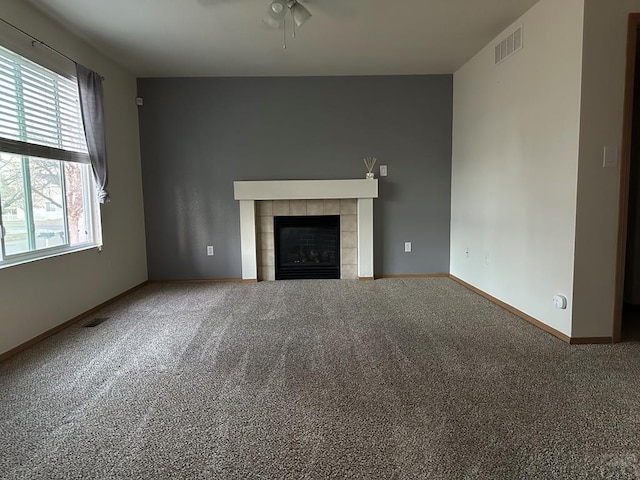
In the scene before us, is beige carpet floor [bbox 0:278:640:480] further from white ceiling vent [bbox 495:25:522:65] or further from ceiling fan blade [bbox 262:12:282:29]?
ceiling fan blade [bbox 262:12:282:29]

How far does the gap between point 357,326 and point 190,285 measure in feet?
8.12

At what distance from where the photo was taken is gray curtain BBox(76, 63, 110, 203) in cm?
340

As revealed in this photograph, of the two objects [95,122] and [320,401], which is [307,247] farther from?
[320,401]

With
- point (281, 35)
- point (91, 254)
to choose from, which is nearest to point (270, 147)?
point (281, 35)

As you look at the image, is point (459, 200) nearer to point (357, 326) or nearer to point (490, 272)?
point (490, 272)

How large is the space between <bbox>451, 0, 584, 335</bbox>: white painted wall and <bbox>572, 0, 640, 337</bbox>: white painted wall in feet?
0.18

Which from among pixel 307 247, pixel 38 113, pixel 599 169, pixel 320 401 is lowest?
pixel 320 401

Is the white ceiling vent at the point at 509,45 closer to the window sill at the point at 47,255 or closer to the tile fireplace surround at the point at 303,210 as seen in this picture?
the tile fireplace surround at the point at 303,210

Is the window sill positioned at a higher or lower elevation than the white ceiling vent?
lower

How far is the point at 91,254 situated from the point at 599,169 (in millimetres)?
4261

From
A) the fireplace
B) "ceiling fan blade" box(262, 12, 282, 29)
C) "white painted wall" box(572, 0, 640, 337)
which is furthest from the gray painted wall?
"white painted wall" box(572, 0, 640, 337)

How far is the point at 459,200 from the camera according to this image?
4617mm

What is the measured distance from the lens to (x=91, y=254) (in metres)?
3.59

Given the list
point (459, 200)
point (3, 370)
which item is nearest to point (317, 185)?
point (459, 200)
